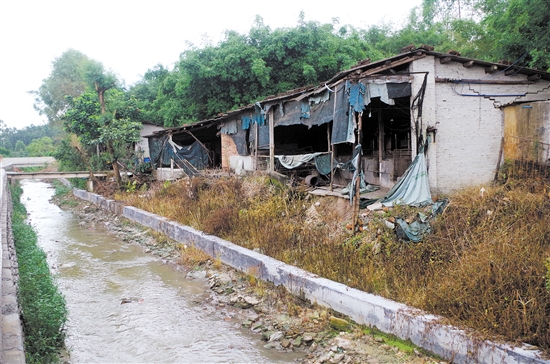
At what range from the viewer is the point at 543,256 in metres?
5.18

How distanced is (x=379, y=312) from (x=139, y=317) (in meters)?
3.83

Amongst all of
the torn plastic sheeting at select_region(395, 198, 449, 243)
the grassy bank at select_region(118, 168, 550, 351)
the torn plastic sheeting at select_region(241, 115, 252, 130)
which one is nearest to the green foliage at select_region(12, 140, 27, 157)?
the torn plastic sheeting at select_region(241, 115, 252, 130)

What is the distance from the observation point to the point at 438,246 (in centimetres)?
659

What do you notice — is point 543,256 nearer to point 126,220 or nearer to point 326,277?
point 326,277

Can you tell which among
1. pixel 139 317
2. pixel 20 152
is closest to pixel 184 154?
pixel 139 317

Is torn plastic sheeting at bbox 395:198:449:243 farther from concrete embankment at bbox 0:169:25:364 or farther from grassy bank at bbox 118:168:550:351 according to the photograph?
concrete embankment at bbox 0:169:25:364

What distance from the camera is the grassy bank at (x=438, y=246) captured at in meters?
4.53

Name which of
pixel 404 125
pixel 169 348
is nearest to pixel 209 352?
pixel 169 348

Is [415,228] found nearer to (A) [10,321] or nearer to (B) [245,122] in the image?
(A) [10,321]

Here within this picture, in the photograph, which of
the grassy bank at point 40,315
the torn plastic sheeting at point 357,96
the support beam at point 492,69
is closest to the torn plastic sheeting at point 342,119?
the torn plastic sheeting at point 357,96

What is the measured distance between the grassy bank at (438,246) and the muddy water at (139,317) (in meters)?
1.61

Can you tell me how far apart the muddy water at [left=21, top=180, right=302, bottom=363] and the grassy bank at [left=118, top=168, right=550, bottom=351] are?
1.61 metres

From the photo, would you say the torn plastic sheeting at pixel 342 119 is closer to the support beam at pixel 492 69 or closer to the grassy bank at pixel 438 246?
the grassy bank at pixel 438 246

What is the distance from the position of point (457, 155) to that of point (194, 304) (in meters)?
6.80
